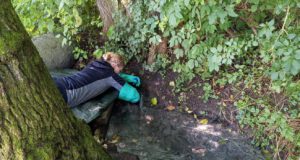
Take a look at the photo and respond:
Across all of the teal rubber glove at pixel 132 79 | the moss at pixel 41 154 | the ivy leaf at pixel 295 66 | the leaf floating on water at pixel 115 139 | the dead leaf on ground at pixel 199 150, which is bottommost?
the dead leaf on ground at pixel 199 150

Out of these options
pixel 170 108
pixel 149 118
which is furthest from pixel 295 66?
pixel 149 118

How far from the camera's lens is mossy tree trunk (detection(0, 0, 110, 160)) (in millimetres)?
1433

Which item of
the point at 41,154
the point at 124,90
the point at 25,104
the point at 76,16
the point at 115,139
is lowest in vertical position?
the point at 115,139

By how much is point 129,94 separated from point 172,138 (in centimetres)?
74

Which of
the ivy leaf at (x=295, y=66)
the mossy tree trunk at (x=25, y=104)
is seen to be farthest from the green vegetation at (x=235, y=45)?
the mossy tree trunk at (x=25, y=104)

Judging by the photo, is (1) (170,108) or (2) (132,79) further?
(2) (132,79)

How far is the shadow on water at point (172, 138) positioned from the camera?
125 inches

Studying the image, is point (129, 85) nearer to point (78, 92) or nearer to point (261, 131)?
point (78, 92)

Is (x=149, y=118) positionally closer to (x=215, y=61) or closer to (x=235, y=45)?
(x=215, y=61)

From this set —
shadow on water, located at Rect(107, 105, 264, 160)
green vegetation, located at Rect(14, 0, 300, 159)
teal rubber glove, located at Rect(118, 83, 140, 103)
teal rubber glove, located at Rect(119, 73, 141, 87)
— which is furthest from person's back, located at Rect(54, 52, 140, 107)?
green vegetation, located at Rect(14, 0, 300, 159)

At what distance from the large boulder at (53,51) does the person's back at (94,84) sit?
30.1 inches

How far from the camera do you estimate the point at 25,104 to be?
4.98 ft

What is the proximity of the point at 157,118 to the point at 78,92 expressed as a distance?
3.07 feet

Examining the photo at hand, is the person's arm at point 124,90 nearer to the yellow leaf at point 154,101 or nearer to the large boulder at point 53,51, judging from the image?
the yellow leaf at point 154,101
